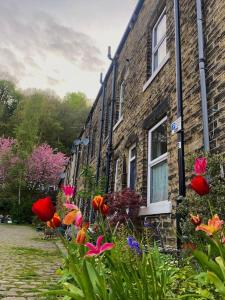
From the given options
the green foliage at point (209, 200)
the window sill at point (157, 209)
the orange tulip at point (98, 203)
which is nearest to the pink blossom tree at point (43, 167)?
the window sill at point (157, 209)

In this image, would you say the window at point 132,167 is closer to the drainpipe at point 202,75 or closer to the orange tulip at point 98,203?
the drainpipe at point 202,75

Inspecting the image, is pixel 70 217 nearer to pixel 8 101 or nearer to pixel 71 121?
pixel 71 121

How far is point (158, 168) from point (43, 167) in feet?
105

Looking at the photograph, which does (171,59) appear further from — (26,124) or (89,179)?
(26,124)

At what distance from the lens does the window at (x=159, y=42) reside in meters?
8.73

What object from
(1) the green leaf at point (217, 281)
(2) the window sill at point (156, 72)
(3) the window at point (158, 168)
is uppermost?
(2) the window sill at point (156, 72)

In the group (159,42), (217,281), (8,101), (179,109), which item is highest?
(8,101)

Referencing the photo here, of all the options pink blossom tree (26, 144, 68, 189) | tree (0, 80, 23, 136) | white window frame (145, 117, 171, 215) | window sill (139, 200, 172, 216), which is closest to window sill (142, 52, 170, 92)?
white window frame (145, 117, 171, 215)

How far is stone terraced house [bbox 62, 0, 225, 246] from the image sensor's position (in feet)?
17.6

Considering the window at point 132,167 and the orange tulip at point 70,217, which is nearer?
the orange tulip at point 70,217

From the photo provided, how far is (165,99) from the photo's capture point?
7.25m

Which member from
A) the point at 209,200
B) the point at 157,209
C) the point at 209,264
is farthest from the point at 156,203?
the point at 209,264

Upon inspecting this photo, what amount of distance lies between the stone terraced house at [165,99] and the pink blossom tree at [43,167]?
25945mm

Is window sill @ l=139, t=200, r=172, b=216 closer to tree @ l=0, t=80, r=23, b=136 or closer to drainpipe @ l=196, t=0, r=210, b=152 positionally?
drainpipe @ l=196, t=0, r=210, b=152
